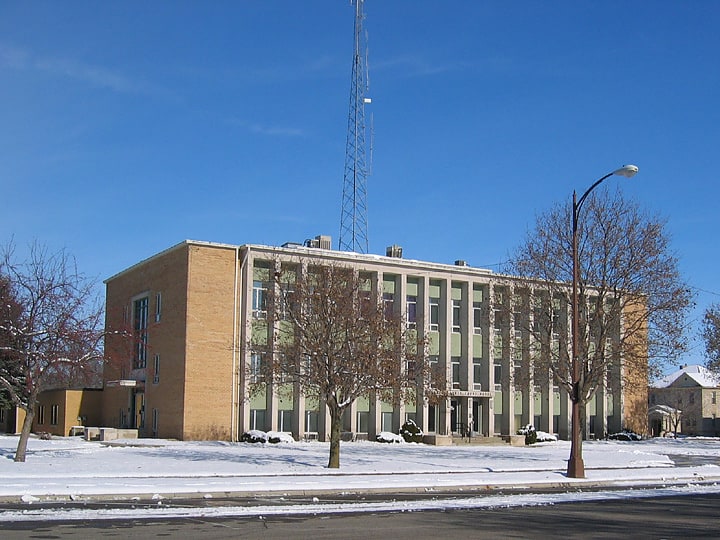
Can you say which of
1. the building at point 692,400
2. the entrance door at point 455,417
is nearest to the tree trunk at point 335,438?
the entrance door at point 455,417

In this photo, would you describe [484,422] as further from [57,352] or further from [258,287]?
[57,352]

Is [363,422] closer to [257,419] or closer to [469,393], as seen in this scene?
[257,419]

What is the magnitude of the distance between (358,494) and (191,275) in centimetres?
2787

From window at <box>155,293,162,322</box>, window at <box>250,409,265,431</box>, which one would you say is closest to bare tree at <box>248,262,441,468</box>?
window at <box>250,409,265,431</box>

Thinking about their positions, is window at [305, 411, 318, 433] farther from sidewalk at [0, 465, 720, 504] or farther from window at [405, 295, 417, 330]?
sidewalk at [0, 465, 720, 504]

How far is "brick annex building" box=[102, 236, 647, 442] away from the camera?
47094mm

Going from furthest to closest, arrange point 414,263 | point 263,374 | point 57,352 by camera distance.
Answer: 1. point 414,263
2. point 263,374
3. point 57,352

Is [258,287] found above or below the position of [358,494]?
above

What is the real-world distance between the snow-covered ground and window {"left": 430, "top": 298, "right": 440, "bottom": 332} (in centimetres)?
1209

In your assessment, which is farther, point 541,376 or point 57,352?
point 541,376

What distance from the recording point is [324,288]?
29938 millimetres

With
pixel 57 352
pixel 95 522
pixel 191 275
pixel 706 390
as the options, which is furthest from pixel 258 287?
pixel 706 390

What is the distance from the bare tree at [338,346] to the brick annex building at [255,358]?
8.55 metres

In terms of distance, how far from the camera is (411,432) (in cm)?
5175
